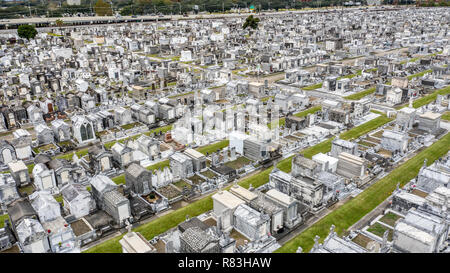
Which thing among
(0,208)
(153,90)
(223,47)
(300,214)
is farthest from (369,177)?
(223,47)

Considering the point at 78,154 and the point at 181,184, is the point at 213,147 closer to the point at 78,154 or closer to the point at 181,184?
the point at 181,184

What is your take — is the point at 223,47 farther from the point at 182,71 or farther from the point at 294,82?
the point at 294,82

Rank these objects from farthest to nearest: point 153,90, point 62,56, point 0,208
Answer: point 62,56 → point 153,90 → point 0,208

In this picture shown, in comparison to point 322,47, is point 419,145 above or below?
below

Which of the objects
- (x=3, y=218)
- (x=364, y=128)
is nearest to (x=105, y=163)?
→ (x=3, y=218)

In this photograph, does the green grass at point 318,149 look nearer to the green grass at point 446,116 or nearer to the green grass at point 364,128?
the green grass at point 364,128

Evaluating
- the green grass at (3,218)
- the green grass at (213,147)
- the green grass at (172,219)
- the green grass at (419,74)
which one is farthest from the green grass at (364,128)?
the green grass at (3,218)
